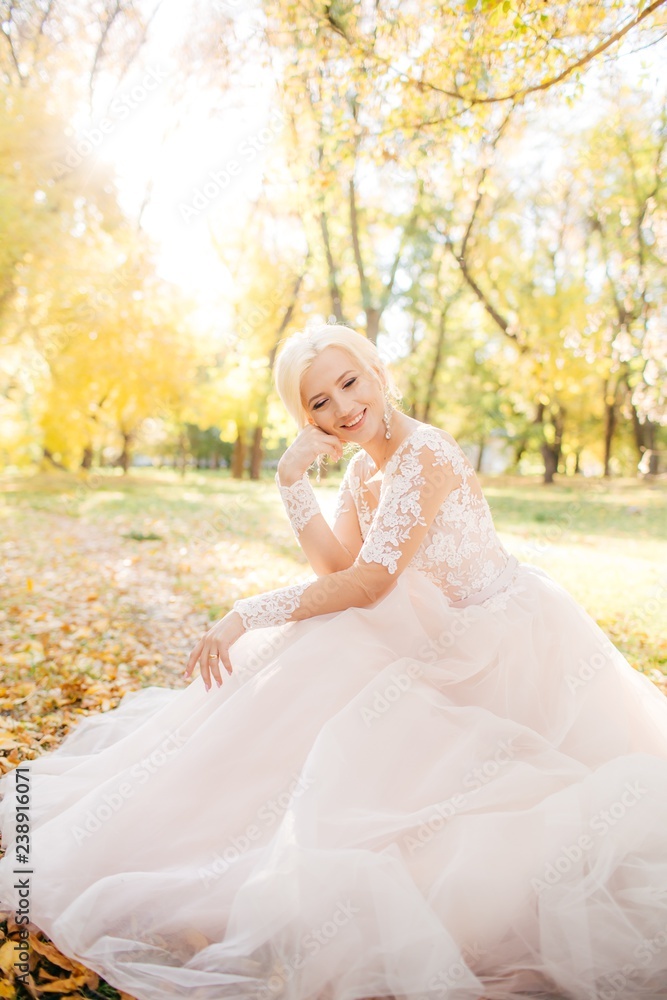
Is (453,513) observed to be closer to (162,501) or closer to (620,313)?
(162,501)

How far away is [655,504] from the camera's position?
683 inches

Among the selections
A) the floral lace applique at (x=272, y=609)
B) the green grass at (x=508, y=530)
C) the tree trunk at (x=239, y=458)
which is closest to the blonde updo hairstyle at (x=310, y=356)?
the floral lace applique at (x=272, y=609)

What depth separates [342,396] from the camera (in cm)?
310

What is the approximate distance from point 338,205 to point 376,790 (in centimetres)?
1763

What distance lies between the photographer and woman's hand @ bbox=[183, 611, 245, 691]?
8.89 feet

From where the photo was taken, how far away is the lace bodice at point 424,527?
280 centimetres

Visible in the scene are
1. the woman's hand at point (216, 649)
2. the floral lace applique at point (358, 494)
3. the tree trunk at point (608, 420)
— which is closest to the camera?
the woman's hand at point (216, 649)

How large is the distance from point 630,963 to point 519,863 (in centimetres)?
37

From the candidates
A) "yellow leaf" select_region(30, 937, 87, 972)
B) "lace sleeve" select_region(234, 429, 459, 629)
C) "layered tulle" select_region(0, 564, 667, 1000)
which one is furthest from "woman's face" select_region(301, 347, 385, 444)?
"yellow leaf" select_region(30, 937, 87, 972)

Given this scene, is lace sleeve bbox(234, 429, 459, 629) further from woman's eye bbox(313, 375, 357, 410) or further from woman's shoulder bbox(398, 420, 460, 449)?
woman's eye bbox(313, 375, 357, 410)

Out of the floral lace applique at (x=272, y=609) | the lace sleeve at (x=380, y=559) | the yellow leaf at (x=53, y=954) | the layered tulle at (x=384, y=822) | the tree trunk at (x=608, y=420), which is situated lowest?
the yellow leaf at (x=53, y=954)

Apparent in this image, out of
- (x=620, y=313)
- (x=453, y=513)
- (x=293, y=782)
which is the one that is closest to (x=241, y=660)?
(x=293, y=782)

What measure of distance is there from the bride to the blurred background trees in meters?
3.60

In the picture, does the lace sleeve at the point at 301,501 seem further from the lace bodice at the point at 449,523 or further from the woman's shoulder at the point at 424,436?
the woman's shoulder at the point at 424,436
